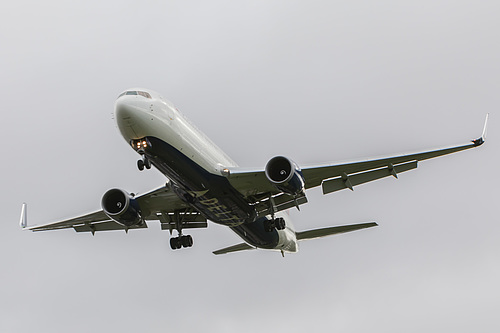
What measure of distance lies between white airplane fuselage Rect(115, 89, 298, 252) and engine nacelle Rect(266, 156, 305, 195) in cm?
189

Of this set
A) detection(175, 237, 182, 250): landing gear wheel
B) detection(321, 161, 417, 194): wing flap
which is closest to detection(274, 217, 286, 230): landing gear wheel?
detection(321, 161, 417, 194): wing flap

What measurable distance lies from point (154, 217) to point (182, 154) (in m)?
8.09

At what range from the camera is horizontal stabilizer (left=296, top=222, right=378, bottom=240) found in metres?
32.2

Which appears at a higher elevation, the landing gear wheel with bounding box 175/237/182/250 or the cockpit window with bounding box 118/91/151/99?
the cockpit window with bounding box 118/91/151/99

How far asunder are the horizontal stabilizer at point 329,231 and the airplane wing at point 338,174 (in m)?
2.82

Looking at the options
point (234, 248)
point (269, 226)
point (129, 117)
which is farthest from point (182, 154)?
point (234, 248)

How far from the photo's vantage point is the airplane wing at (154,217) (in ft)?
102

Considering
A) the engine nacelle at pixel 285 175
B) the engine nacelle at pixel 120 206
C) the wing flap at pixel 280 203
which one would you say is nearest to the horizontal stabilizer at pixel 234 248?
the wing flap at pixel 280 203

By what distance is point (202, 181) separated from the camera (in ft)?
88.9

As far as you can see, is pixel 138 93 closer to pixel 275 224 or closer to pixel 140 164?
pixel 140 164

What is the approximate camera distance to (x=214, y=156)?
28.0 m

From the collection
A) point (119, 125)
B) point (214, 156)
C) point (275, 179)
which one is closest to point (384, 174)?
point (275, 179)

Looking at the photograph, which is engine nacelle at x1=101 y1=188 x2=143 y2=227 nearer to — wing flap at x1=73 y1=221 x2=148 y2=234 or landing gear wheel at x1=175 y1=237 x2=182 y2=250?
landing gear wheel at x1=175 y1=237 x2=182 y2=250

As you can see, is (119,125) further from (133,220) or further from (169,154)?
(133,220)
